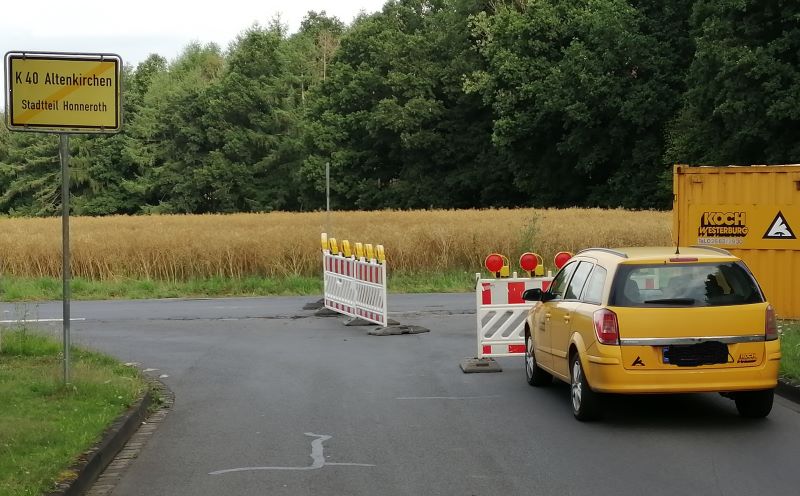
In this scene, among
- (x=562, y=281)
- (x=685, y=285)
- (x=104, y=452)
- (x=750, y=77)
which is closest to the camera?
(x=104, y=452)

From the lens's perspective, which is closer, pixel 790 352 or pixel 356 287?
pixel 790 352

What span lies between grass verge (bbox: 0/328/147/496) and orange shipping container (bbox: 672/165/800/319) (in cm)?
861

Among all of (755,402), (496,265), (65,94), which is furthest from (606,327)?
(65,94)

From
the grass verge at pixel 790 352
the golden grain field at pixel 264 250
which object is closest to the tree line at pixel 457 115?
the golden grain field at pixel 264 250

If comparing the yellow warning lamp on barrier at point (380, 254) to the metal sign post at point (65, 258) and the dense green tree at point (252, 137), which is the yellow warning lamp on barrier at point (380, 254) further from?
the dense green tree at point (252, 137)

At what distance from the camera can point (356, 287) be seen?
17.6m

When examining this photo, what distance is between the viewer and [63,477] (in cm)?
660

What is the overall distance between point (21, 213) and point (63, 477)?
284 ft

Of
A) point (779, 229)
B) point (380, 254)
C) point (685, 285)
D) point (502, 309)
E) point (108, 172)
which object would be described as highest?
point (108, 172)

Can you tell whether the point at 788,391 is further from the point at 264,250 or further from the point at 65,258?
the point at 264,250

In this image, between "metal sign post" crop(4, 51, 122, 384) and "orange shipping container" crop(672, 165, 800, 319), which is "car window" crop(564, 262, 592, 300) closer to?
"metal sign post" crop(4, 51, 122, 384)

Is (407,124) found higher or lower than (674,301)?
higher

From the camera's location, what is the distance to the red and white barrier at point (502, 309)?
42.2 ft

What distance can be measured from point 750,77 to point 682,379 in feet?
139
